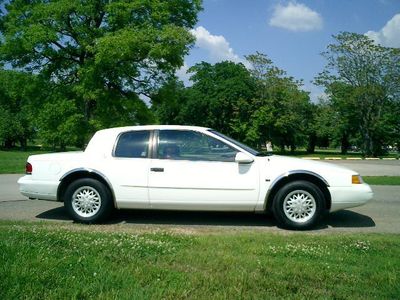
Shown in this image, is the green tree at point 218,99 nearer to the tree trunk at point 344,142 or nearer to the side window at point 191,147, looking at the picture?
the tree trunk at point 344,142

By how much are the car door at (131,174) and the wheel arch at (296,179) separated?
196 cm

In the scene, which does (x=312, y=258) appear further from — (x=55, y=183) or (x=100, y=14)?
(x=100, y=14)

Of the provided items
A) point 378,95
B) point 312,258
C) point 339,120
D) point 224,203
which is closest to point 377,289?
point 312,258

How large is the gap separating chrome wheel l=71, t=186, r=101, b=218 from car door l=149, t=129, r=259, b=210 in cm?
95

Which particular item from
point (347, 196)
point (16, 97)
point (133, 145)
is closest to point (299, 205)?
point (347, 196)

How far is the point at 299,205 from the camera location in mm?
6984

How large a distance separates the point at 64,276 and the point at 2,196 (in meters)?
7.05

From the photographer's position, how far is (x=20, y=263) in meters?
4.35

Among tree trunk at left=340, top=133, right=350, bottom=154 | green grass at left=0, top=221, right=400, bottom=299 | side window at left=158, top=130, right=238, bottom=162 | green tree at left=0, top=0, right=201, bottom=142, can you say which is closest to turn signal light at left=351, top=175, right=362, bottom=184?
green grass at left=0, top=221, right=400, bottom=299

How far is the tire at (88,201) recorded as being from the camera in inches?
284

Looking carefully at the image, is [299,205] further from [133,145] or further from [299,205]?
[133,145]

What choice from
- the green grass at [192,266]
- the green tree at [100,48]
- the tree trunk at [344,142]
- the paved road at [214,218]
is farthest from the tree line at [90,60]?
the tree trunk at [344,142]

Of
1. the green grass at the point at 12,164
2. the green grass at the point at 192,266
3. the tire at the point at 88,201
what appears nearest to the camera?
the green grass at the point at 192,266

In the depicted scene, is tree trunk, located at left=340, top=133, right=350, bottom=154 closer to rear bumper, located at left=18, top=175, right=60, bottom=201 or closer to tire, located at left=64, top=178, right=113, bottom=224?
tire, located at left=64, top=178, right=113, bottom=224
